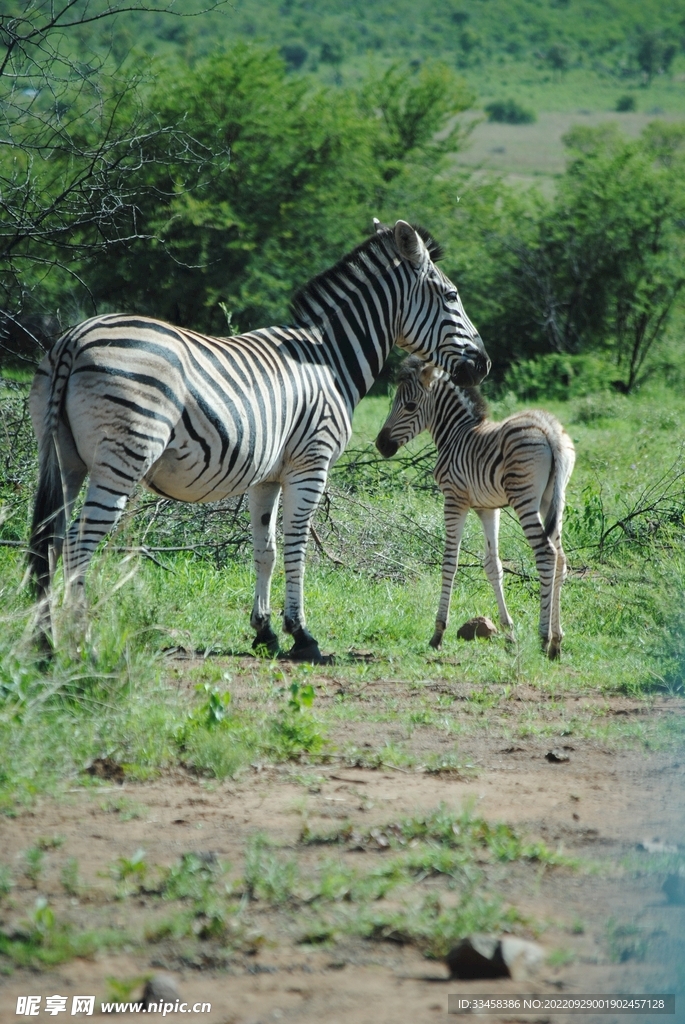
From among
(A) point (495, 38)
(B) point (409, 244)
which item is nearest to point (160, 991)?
(B) point (409, 244)

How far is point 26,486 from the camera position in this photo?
8.28 meters

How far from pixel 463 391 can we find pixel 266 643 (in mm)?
2794

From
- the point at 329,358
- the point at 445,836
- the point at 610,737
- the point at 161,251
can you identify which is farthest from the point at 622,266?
the point at 445,836

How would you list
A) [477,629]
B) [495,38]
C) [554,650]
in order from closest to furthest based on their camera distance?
[554,650] < [477,629] < [495,38]

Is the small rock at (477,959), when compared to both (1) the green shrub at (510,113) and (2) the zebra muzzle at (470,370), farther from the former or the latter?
(1) the green shrub at (510,113)

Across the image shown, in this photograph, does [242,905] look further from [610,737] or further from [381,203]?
[381,203]

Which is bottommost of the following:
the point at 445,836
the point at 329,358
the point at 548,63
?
the point at 445,836

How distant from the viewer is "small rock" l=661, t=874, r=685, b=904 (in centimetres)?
334

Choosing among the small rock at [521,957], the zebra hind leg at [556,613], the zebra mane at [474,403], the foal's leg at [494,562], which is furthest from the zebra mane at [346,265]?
the small rock at [521,957]

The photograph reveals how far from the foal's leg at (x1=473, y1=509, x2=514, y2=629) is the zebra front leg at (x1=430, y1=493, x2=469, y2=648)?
0.69 feet

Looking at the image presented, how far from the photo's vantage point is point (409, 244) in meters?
7.14

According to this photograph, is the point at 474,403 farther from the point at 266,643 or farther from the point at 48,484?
the point at 48,484

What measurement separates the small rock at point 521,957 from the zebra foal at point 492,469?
13.2 ft

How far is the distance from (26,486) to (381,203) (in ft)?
71.1
